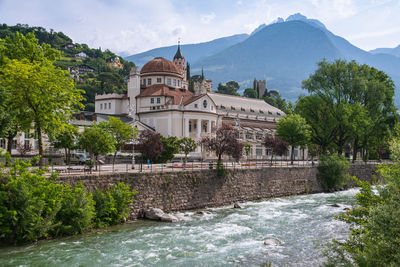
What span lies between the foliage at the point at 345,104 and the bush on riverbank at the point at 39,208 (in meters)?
44.3

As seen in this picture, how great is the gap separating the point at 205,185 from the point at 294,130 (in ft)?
90.8

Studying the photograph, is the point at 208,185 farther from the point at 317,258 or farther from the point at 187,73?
the point at 187,73

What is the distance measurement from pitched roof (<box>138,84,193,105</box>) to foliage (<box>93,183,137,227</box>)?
159 feet

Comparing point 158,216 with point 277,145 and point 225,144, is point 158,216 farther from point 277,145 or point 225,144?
point 277,145

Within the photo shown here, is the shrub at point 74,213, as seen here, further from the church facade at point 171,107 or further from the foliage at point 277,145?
the church facade at point 171,107

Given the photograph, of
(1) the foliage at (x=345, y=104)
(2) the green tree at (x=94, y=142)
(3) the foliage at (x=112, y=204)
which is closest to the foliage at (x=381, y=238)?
(3) the foliage at (x=112, y=204)

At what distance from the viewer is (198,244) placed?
2209 cm

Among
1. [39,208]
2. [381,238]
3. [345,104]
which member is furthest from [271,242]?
[345,104]

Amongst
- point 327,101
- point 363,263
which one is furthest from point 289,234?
point 327,101

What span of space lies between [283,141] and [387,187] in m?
44.4

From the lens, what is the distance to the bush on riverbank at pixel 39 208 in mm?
20219

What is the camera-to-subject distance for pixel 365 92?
60.8m

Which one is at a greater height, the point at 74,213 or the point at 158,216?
the point at 74,213

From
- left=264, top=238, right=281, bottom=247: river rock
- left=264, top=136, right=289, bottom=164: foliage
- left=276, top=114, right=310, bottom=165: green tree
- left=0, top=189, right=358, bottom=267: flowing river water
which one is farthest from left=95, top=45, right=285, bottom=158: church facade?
left=264, top=238, right=281, bottom=247: river rock
